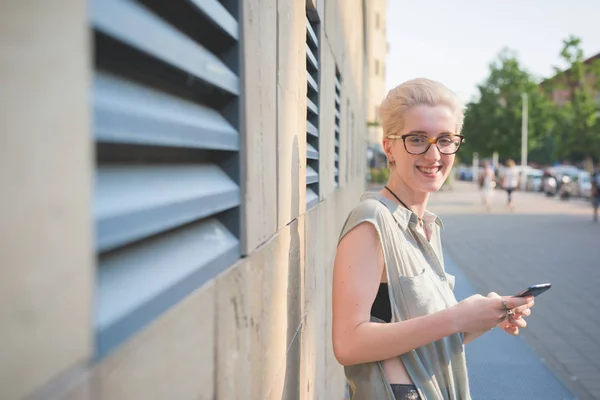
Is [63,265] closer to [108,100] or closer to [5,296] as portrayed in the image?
[5,296]

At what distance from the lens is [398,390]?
2.00m

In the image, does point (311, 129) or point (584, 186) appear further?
point (584, 186)

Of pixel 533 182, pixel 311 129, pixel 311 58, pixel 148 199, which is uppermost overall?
pixel 311 58

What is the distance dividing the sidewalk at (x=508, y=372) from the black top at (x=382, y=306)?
3544 mm

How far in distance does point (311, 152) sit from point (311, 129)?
0.12m

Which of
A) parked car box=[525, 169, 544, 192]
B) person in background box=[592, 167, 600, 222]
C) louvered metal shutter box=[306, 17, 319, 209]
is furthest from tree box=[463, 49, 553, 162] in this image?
louvered metal shutter box=[306, 17, 319, 209]

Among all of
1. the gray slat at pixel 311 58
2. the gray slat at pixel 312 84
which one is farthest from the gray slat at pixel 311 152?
the gray slat at pixel 311 58

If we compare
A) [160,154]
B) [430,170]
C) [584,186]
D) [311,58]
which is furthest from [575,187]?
[160,154]

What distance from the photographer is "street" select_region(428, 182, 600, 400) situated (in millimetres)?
6266

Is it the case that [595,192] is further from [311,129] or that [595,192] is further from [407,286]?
[407,286]

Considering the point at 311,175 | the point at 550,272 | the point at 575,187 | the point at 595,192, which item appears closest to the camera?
the point at 311,175

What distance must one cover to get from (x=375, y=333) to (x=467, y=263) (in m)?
10.4

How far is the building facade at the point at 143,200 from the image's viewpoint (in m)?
0.61

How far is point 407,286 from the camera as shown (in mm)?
2023
